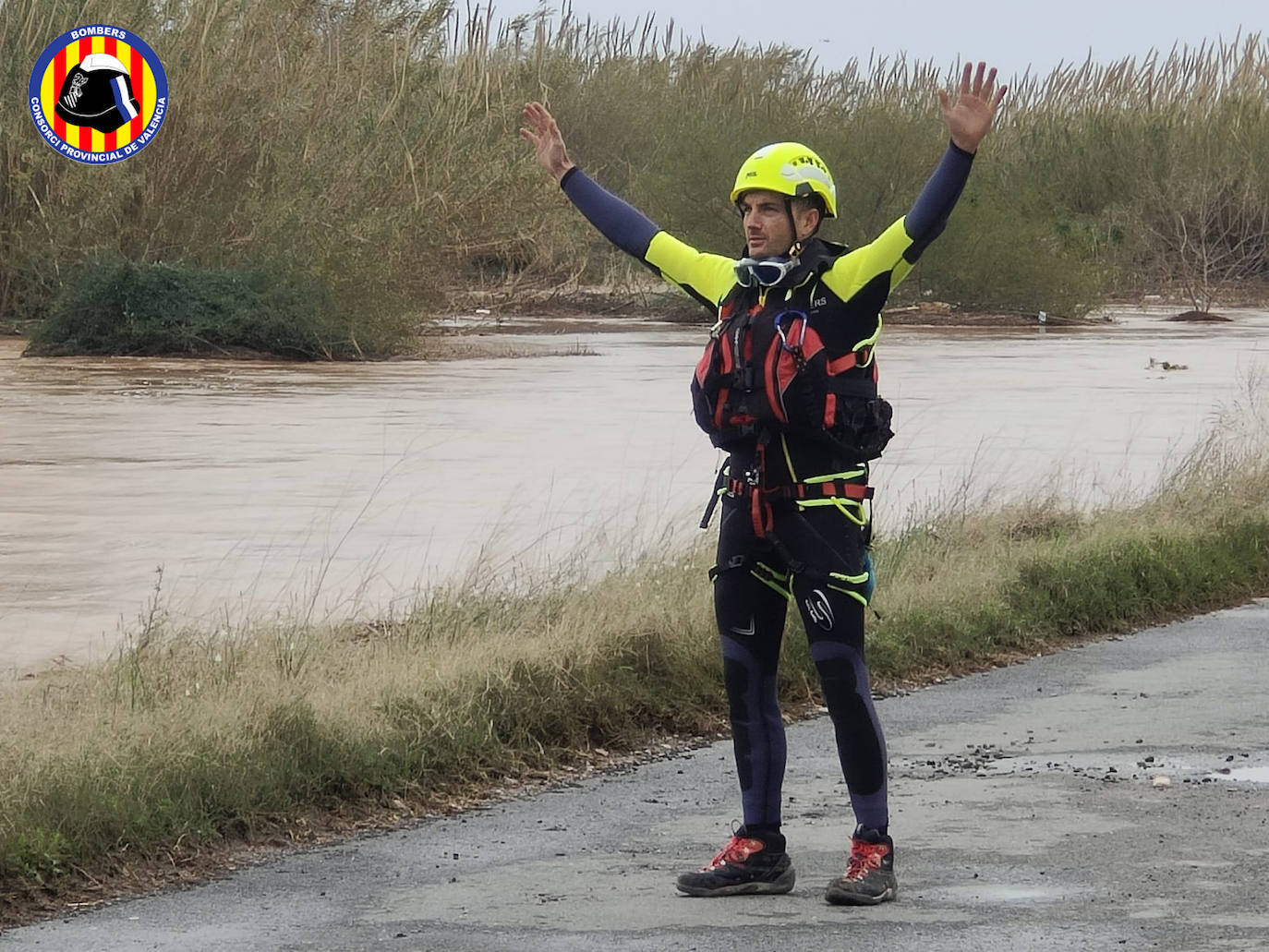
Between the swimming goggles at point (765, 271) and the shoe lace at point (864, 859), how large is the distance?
4.65ft

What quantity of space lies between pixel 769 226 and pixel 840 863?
1.75m

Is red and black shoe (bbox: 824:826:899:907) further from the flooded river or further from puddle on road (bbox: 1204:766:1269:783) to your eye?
the flooded river

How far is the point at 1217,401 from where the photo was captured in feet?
87.2

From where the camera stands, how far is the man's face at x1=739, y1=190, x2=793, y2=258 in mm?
5906

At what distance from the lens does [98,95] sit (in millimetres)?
42281

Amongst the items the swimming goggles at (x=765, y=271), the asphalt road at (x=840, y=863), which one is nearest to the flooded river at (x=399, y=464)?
the asphalt road at (x=840, y=863)

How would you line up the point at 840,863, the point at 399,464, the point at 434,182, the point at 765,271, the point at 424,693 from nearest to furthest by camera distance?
the point at 765,271
the point at 840,863
the point at 424,693
the point at 399,464
the point at 434,182

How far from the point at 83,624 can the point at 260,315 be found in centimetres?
2327

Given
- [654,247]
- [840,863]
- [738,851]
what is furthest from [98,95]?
[738,851]

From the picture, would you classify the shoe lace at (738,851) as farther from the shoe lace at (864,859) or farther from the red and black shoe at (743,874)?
the shoe lace at (864,859)

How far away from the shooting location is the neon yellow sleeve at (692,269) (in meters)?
6.08

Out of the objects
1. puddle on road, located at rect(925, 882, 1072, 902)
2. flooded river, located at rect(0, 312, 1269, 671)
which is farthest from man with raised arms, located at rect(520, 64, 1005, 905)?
flooded river, located at rect(0, 312, 1269, 671)

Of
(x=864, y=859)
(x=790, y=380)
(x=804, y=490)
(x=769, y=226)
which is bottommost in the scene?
(x=864, y=859)

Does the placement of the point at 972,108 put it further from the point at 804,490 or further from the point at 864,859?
the point at 864,859
